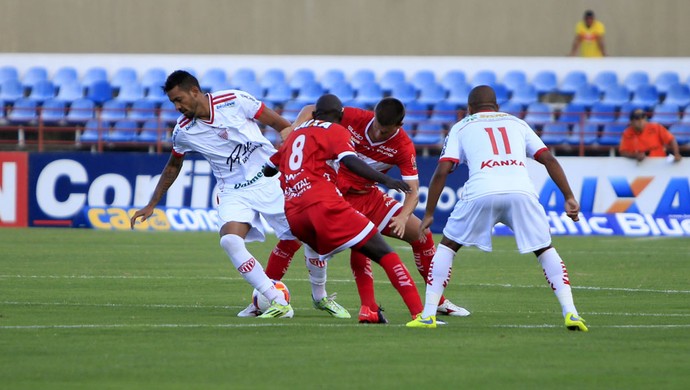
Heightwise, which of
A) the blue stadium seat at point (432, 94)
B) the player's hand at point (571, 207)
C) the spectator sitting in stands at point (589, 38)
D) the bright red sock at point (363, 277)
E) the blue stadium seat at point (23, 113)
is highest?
the spectator sitting in stands at point (589, 38)

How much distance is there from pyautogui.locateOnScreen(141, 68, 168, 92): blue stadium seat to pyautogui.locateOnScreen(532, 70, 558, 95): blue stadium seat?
8672 millimetres

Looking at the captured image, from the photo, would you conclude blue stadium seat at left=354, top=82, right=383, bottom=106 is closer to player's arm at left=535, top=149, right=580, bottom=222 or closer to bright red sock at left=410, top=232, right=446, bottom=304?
bright red sock at left=410, top=232, right=446, bottom=304

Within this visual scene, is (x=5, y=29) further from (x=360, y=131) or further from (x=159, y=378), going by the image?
(x=159, y=378)

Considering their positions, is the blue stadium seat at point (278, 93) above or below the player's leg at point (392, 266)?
above

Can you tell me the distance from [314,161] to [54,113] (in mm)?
20779

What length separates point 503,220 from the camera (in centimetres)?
982

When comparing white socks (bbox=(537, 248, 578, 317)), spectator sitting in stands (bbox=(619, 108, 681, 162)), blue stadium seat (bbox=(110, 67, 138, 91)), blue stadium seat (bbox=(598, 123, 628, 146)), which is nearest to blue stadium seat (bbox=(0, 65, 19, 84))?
blue stadium seat (bbox=(110, 67, 138, 91))

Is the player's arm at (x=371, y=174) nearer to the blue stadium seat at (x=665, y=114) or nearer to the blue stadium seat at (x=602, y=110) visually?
the blue stadium seat at (x=665, y=114)

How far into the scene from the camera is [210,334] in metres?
9.52

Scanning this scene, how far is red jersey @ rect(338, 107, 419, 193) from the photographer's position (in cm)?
1145

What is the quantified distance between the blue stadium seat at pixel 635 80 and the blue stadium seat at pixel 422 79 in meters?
4.40

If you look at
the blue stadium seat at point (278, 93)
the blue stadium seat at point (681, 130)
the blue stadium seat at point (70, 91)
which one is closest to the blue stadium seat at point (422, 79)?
the blue stadium seat at point (278, 93)

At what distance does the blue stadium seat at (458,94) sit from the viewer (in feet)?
95.1

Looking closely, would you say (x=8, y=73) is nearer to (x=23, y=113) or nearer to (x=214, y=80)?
(x=23, y=113)
